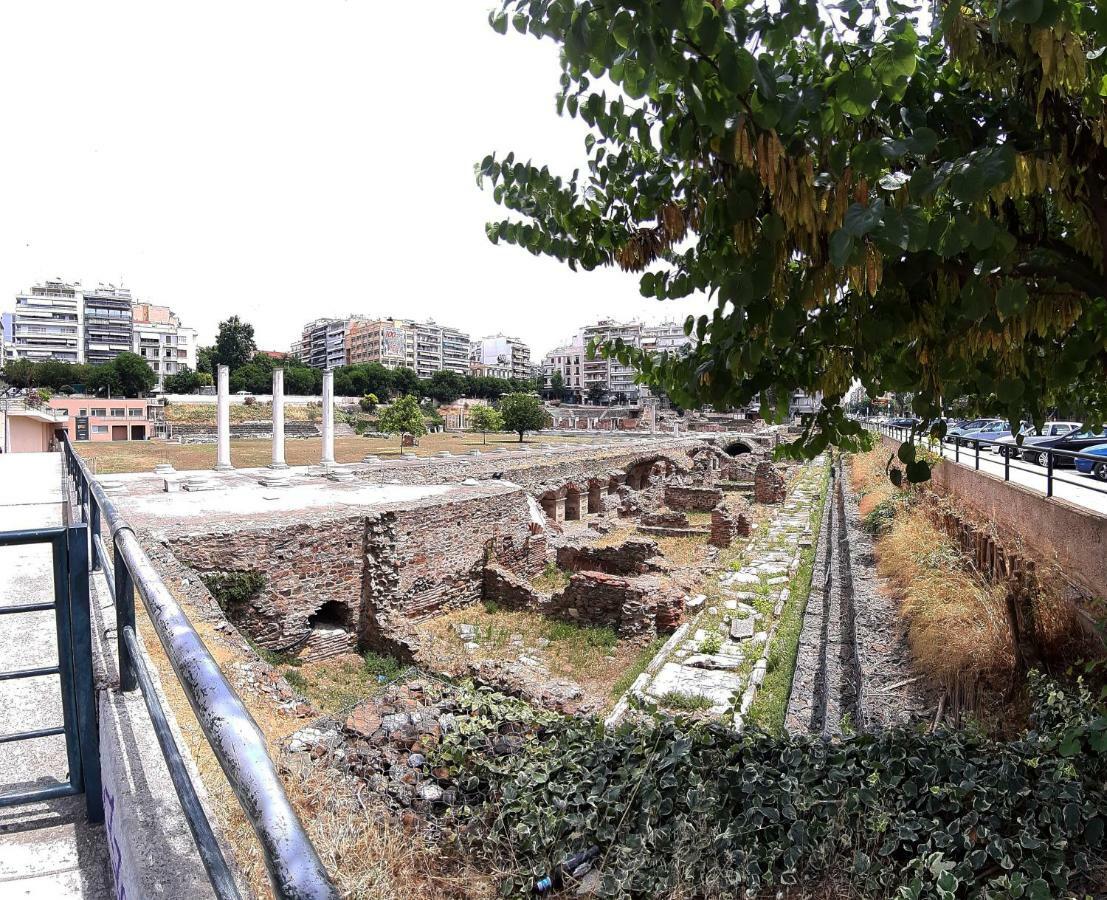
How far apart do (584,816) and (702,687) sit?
16.4 feet

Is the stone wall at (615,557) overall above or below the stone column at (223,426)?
below

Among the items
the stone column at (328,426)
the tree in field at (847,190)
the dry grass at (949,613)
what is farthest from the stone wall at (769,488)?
the tree in field at (847,190)

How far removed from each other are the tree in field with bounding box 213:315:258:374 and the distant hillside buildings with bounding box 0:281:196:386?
8.87 meters

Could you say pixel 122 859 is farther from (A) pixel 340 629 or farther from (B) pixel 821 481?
(B) pixel 821 481

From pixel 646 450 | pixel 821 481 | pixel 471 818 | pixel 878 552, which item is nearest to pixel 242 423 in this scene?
pixel 646 450

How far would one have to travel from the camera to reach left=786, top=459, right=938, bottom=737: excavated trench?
22.6 feet

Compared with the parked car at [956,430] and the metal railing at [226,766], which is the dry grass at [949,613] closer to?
the parked car at [956,430]

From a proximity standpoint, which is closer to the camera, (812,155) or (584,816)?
(812,155)

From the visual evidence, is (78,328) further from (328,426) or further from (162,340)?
(328,426)

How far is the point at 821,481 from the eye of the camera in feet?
117

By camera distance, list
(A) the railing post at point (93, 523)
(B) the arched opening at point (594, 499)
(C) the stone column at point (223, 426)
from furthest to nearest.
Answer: (B) the arched opening at point (594, 499), (C) the stone column at point (223, 426), (A) the railing post at point (93, 523)

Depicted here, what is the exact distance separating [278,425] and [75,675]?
2286cm

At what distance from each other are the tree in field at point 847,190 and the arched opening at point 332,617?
389 inches

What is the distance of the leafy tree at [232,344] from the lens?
9569cm
